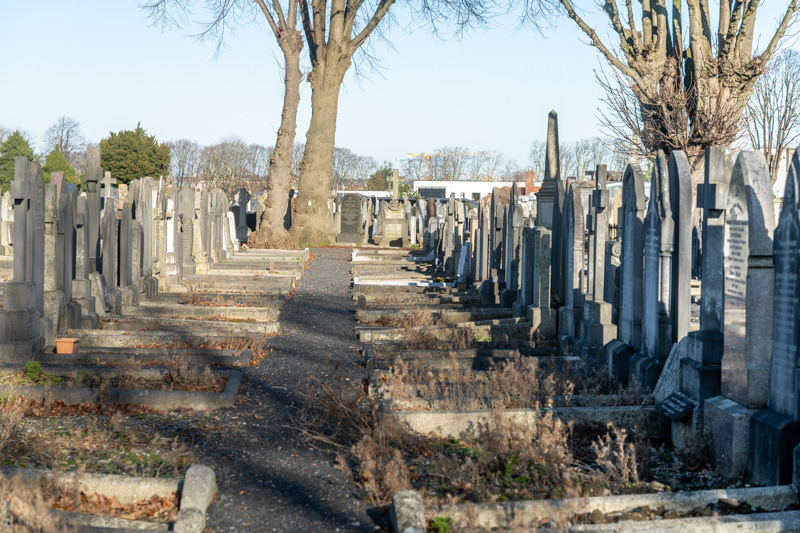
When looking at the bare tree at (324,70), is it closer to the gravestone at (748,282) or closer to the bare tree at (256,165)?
the gravestone at (748,282)

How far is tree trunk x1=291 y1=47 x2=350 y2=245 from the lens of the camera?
27.5 m

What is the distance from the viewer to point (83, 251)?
408 inches

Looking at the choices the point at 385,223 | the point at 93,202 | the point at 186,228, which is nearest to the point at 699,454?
the point at 93,202

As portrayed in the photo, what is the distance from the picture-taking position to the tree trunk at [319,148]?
2753 cm

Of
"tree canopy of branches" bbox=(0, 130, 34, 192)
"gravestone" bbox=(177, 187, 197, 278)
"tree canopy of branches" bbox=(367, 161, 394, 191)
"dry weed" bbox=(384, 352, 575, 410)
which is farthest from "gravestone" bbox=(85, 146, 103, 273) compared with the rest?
"tree canopy of branches" bbox=(367, 161, 394, 191)

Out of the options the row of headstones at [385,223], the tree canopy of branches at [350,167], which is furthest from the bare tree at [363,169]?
→ the row of headstones at [385,223]

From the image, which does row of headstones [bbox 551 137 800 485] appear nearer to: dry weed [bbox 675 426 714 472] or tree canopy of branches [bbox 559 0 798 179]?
dry weed [bbox 675 426 714 472]

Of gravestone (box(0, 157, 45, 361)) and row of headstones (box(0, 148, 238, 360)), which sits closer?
gravestone (box(0, 157, 45, 361))

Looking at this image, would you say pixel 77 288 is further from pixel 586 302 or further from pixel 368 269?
pixel 368 269

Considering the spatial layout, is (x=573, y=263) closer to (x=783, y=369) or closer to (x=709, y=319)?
(x=709, y=319)

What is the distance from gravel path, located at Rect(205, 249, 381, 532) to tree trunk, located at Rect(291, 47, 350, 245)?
62.1 feet

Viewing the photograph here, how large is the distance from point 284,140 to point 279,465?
71.2ft

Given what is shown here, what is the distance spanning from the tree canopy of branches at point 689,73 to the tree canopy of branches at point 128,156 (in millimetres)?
41792

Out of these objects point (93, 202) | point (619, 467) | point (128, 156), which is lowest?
point (619, 467)
